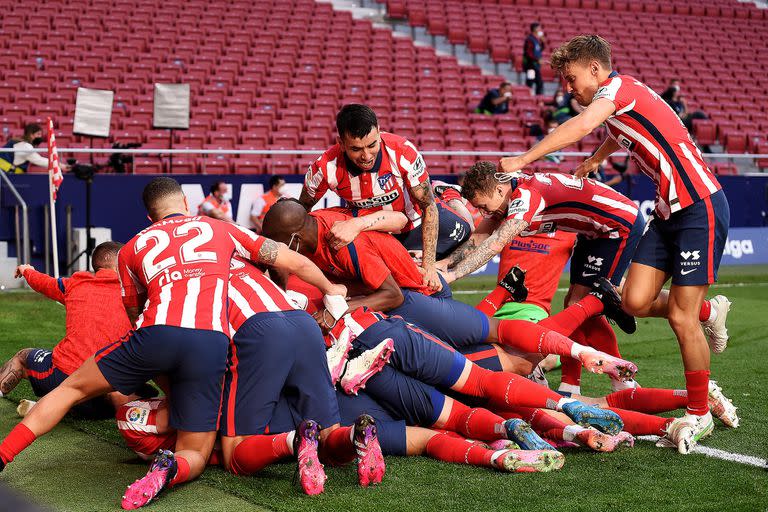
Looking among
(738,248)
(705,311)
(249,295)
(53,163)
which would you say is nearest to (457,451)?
(249,295)

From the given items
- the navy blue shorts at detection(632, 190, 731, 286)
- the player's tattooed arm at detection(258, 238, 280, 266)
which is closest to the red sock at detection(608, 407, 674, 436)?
the navy blue shorts at detection(632, 190, 731, 286)

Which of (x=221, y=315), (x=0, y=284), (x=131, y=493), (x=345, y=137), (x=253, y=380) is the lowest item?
(x=0, y=284)

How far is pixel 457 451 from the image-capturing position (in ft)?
13.9

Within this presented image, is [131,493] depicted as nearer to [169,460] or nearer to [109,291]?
[169,460]

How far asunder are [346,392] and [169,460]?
1012mm

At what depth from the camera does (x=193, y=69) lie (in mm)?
17328

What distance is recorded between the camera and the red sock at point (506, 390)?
4512 millimetres

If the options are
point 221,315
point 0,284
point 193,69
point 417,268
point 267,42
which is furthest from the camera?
point 267,42

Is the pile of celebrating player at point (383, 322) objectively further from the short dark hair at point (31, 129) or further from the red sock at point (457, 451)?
the short dark hair at point (31, 129)

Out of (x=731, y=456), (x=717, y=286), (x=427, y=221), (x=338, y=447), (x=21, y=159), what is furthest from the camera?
(x=717, y=286)

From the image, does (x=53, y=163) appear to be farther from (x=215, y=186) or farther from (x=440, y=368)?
(x=440, y=368)

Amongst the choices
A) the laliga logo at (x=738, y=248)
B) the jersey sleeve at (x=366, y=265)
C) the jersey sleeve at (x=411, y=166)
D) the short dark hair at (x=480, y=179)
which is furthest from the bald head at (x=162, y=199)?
the laliga logo at (x=738, y=248)

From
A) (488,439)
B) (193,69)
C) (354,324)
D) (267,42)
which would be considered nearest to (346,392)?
(354,324)

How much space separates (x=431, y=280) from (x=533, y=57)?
15072 mm
